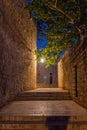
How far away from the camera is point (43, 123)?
175 inches

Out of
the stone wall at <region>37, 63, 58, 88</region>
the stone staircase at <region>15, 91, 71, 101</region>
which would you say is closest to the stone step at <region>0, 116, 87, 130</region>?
the stone staircase at <region>15, 91, 71, 101</region>

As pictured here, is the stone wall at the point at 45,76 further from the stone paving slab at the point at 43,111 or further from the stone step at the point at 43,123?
the stone step at the point at 43,123

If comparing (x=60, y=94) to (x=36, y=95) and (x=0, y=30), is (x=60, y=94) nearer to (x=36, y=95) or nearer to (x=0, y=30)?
(x=36, y=95)

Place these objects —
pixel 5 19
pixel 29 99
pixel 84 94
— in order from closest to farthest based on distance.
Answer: pixel 84 94 → pixel 5 19 → pixel 29 99

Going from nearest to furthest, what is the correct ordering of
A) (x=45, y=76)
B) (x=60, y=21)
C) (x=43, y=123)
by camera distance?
(x=43, y=123) → (x=60, y=21) → (x=45, y=76)

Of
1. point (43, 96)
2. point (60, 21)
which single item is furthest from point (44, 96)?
point (60, 21)

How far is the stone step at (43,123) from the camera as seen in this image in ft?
14.3

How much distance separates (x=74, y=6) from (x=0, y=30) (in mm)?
3294

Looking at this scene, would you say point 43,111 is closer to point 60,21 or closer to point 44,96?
point 44,96

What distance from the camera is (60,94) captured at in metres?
8.77

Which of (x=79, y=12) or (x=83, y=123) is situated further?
(x=79, y=12)

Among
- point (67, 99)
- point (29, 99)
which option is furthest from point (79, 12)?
point (29, 99)

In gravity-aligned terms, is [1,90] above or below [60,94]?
above

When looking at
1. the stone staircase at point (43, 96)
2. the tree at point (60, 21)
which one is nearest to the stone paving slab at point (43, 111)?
the stone staircase at point (43, 96)
